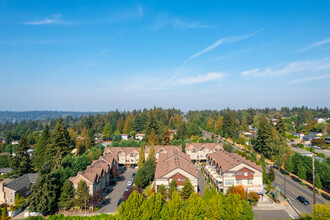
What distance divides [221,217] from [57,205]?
2770 centimetres

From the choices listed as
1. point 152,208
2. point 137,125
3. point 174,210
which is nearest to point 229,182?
point 174,210

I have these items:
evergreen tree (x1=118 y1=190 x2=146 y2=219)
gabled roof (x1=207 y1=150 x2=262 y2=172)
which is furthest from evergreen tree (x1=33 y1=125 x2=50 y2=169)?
gabled roof (x1=207 y1=150 x2=262 y2=172)

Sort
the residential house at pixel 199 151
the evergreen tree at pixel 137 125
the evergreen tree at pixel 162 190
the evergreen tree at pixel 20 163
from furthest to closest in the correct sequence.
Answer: the evergreen tree at pixel 137 125 → the residential house at pixel 199 151 → the evergreen tree at pixel 20 163 → the evergreen tree at pixel 162 190

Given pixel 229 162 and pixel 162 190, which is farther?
pixel 229 162

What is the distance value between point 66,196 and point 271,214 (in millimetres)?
35197

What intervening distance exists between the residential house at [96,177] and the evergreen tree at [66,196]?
2.07 m

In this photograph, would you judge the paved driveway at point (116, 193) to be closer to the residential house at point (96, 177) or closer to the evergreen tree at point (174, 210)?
the residential house at point (96, 177)

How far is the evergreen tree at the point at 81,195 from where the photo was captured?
1305 inches

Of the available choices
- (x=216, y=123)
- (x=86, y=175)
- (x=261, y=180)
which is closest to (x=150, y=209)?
(x=86, y=175)

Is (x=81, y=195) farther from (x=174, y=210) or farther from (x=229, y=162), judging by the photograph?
(x=229, y=162)

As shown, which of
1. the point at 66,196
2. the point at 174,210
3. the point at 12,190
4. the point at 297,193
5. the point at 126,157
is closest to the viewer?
the point at 174,210

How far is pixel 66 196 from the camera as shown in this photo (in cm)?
3362

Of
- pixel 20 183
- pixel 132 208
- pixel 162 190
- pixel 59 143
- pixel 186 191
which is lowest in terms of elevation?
pixel 20 183

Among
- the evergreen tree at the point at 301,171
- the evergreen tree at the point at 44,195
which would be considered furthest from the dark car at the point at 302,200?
the evergreen tree at the point at 44,195
